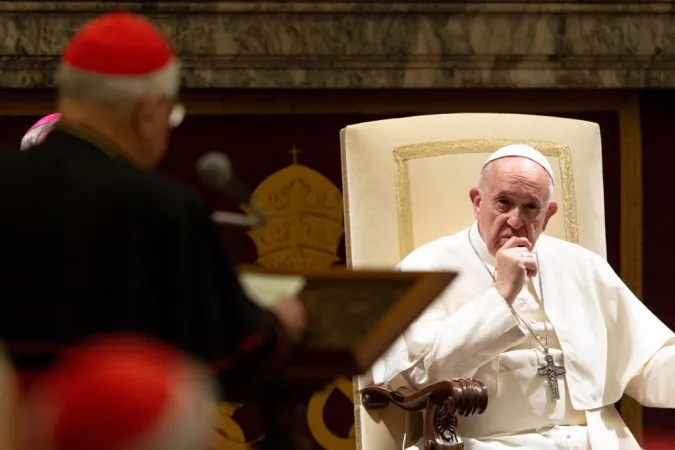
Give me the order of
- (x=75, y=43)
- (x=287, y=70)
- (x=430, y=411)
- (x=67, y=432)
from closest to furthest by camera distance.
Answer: (x=67, y=432)
(x=75, y=43)
(x=430, y=411)
(x=287, y=70)

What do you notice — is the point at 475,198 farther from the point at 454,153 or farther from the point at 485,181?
the point at 454,153

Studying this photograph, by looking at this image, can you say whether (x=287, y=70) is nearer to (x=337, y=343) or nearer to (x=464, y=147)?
(x=464, y=147)

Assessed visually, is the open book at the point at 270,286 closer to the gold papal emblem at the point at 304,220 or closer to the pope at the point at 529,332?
the pope at the point at 529,332

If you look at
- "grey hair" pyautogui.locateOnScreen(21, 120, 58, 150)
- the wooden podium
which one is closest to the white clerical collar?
"grey hair" pyautogui.locateOnScreen(21, 120, 58, 150)

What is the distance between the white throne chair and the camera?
4.55 metres

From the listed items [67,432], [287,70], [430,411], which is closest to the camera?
[67,432]

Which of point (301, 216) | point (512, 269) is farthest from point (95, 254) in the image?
point (301, 216)

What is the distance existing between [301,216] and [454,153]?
1.37 m

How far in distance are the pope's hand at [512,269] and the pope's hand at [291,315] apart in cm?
127

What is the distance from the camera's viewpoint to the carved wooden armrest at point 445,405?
388 cm

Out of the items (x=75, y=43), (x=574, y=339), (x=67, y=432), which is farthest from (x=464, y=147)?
(x=67, y=432)


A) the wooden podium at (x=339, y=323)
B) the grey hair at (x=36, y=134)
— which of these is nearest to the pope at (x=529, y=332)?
the wooden podium at (x=339, y=323)

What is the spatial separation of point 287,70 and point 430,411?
2.22m

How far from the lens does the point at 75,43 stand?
277 centimetres
